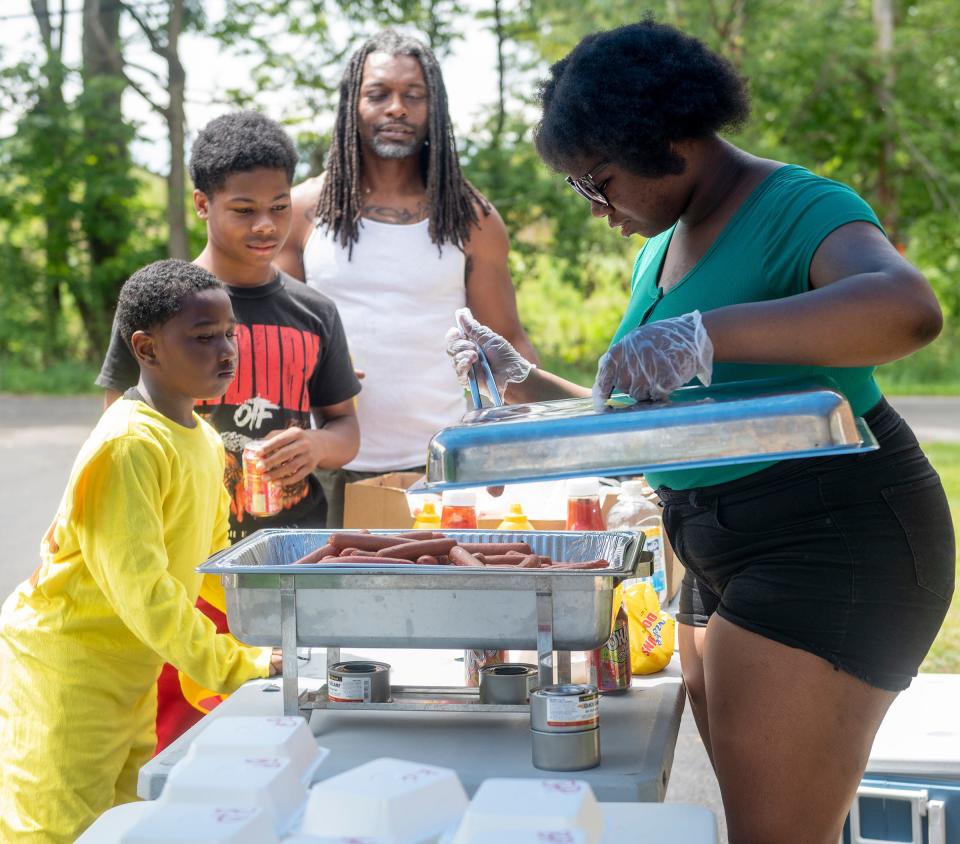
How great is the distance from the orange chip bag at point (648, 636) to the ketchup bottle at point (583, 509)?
0.36 m

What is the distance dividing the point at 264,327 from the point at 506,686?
126 cm

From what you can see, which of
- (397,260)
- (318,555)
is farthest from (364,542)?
(397,260)

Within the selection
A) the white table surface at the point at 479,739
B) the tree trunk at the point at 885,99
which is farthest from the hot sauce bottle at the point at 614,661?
the tree trunk at the point at 885,99

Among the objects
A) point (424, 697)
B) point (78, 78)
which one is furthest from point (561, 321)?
point (424, 697)

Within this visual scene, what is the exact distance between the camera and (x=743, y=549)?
1709 millimetres

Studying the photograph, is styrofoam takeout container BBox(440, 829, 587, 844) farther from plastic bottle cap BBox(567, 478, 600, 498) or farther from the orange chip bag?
plastic bottle cap BBox(567, 478, 600, 498)

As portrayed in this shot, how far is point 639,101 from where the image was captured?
5.33 ft

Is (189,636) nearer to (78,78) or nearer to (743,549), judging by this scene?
(743,549)

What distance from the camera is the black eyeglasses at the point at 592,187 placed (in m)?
1.71

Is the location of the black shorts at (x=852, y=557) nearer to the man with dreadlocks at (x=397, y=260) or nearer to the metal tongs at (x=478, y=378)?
the metal tongs at (x=478, y=378)

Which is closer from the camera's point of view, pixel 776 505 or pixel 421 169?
pixel 776 505

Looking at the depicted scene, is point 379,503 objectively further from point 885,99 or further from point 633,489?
point 885,99

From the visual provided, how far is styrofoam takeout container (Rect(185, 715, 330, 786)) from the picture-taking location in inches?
47.0

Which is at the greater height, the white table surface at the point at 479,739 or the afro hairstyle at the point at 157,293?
the afro hairstyle at the point at 157,293
